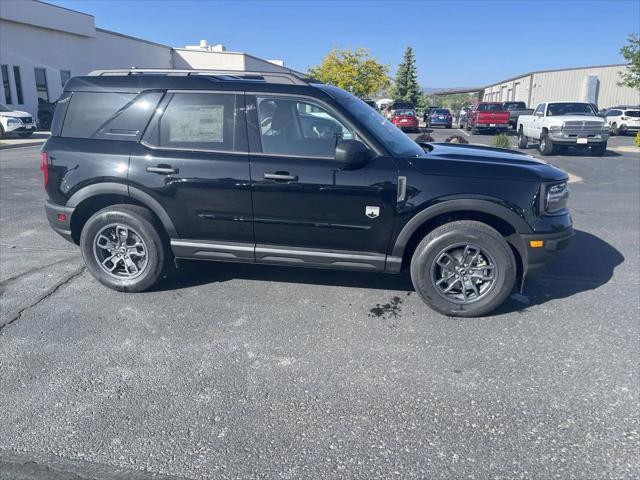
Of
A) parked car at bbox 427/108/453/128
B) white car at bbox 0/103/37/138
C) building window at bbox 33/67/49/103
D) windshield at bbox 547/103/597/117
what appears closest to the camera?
windshield at bbox 547/103/597/117

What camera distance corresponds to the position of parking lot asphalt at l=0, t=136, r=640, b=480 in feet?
8.21

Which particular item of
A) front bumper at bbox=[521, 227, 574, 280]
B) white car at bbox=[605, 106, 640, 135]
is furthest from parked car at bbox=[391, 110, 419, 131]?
front bumper at bbox=[521, 227, 574, 280]

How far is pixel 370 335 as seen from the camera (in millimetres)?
3822

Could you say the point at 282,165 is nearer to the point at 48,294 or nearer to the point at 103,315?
the point at 103,315

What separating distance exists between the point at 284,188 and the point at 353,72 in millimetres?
38991

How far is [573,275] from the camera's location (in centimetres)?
514

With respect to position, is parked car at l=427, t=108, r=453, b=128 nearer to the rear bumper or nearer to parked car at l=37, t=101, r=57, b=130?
parked car at l=37, t=101, r=57, b=130

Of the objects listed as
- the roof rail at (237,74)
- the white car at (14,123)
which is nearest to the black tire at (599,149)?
the roof rail at (237,74)

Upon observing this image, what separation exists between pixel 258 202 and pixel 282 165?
0.38 metres

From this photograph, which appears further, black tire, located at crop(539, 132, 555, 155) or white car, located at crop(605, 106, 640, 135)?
white car, located at crop(605, 106, 640, 135)

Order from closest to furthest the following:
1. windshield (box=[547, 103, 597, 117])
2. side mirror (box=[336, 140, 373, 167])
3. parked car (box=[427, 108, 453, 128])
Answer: side mirror (box=[336, 140, 373, 167]) → windshield (box=[547, 103, 597, 117]) → parked car (box=[427, 108, 453, 128])

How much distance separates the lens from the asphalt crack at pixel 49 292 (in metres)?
4.02


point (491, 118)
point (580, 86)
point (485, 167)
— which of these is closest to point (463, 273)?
point (485, 167)

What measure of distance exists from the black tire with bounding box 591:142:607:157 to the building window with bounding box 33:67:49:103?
1142 inches
